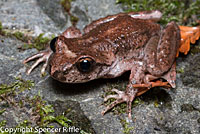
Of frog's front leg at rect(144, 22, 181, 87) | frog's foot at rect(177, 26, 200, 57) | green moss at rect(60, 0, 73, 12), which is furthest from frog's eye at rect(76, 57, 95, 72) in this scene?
green moss at rect(60, 0, 73, 12)

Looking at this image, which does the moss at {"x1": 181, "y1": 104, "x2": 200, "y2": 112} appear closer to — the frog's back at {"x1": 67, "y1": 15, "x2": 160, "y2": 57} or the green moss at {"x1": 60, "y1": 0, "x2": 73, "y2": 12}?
the frog's back at {"x1": 67, "y1": 15, "x2": 160, "y2": 57}

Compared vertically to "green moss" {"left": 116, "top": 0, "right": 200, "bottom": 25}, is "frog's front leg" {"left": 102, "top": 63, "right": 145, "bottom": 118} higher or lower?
lower

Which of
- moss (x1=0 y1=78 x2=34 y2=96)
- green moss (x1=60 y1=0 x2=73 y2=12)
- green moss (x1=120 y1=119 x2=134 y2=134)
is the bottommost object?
green moss (x1=120 y1=119 x2=134 y2=134)

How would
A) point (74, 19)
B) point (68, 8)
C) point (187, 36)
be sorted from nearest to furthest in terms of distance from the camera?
1. point (187, 36)
2. point (74, 19)
3. point (68, 8)

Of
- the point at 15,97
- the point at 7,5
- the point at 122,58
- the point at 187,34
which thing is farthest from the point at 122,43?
the point at 7,5

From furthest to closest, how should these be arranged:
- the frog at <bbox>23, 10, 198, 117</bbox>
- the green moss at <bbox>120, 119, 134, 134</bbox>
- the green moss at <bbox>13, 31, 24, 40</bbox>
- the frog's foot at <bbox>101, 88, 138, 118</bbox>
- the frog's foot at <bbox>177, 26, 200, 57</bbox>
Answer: the frog's foot at <bbox>177, 26, 200, 57</bbox>
the green moss at <bbox>13, 31, 24, 40</bbox>
the frog's foot at <bbox>101, 88, 138, 118</bbox>
the frog at <bbox>23, 10, 198, 117</bbox>
the green moss at <bbox>120, 119, 134, 134</bbox>

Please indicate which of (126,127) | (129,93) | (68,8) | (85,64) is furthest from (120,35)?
(68,8)

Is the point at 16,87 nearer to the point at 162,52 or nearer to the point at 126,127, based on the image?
the point at 126,127

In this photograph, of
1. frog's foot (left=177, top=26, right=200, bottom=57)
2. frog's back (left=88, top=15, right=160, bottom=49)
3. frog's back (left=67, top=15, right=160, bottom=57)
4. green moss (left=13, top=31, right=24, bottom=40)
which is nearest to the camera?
frog's back (left=67, top=15, right=160, bottom=57)
